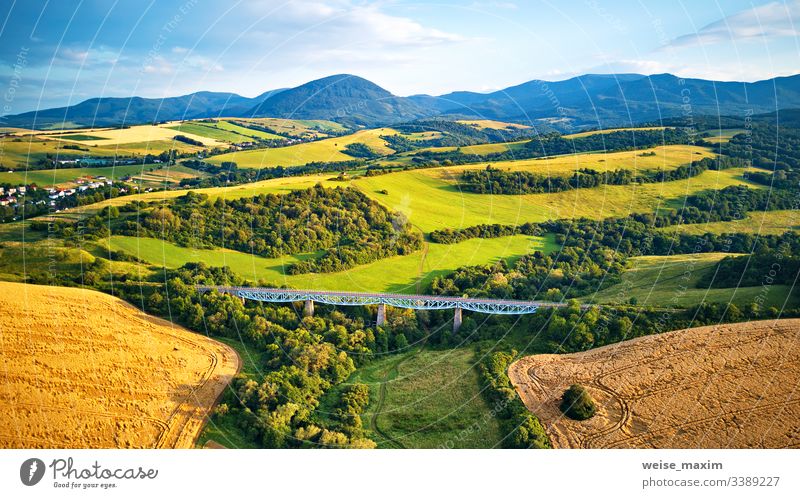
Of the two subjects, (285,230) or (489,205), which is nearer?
(285,230)

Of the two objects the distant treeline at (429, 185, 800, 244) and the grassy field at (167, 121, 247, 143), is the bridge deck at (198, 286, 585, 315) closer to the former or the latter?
the distant treeline at (429, 185, 800, 244)

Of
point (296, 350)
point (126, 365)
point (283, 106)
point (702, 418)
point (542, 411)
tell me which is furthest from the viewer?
point (283, 106)

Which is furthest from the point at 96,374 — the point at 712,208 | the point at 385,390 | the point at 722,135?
the point at 722,135

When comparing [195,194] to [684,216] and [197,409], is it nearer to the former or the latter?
[197,409]

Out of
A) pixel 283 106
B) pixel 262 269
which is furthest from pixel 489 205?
pixel 283 106

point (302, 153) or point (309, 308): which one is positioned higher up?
point (302, 153)

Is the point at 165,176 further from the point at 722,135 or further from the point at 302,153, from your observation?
the point at 722,135

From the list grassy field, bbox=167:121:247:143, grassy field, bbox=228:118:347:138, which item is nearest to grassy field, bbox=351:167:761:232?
grassy field, bbox=167:121:247:143
